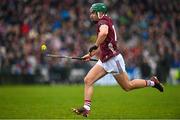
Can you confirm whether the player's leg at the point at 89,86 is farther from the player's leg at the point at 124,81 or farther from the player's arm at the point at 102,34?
the player's arm at the point at 102,34

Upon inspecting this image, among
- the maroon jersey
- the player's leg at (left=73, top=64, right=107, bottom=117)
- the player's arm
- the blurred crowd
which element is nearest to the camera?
the player's arm

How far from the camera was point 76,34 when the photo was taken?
3369 cm

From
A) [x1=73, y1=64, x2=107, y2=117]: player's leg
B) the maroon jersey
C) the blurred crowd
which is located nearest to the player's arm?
the maroon jersey

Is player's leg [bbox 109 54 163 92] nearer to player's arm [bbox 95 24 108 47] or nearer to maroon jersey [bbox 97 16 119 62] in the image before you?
maroon jersey [bbox 97 16 119 62]

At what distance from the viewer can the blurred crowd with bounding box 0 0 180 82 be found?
→ 32.1 meters

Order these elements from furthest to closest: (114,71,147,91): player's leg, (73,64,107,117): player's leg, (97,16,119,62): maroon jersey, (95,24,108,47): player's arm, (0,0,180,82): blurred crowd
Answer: (0,0,180,82): blurred crowd < (114,71,147,91): player's leg < (97,16,119,62): maroon jersey < (73,64,107,117): player's leg < (95,24,108,47): player's arm

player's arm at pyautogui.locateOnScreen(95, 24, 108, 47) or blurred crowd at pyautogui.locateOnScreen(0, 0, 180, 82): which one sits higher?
Result: blurred crowd at pyautogui.locateOnScreen(0, 0, 180, 82)

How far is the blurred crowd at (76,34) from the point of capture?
3206cm

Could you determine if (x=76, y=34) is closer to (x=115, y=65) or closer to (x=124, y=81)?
(x=124, y=81)

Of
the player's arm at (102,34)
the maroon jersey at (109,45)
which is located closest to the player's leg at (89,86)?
the maroon jersey at (109,45)

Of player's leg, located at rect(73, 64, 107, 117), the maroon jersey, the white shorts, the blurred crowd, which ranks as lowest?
player's leg, located at rect(73, 64, 107, 117)

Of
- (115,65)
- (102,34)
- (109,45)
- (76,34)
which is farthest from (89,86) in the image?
(76,34)

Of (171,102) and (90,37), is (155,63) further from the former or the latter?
(171,102)

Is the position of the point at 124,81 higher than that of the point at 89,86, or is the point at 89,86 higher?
the point at 124,81
